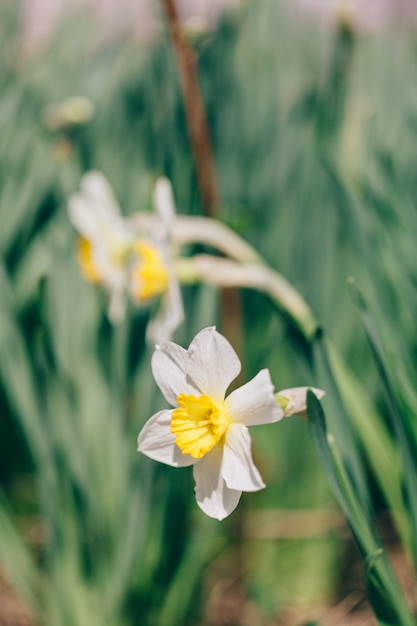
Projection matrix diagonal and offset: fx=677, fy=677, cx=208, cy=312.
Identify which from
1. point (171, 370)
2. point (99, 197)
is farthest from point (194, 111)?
point (171, 370)

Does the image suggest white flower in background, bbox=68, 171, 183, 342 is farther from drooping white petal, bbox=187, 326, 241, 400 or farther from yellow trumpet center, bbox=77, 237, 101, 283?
drooping white petal, bbox=187, 326, 241, 400

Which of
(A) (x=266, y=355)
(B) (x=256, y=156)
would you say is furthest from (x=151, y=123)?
(A) (x=266, y=355)

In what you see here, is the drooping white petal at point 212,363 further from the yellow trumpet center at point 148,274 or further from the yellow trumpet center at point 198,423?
the yellow trumpet center at point 148,274

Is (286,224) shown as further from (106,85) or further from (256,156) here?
(106,85)

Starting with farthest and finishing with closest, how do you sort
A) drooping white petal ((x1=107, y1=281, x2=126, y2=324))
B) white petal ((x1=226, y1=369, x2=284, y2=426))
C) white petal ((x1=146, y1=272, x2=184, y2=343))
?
drooping white petal ((x1=107, y1=281, x2=126, y2=324)) → white petal ((x1=146, y1=272, x2=184, y2=343)) → white petal ((x1=226, y1=369, x2=284, y2=426))

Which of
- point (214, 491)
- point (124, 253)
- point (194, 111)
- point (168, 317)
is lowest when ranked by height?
point (214, 491)

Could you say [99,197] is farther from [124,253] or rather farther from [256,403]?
[256,403]

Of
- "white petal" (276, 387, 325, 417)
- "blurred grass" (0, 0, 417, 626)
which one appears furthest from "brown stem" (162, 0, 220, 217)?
"white petal" (276, 387, 325, 417)

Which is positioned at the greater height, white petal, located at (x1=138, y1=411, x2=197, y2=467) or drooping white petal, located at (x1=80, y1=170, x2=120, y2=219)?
drooping white petal, located at (x1=80, y1=170, x2=120, y2=219)
